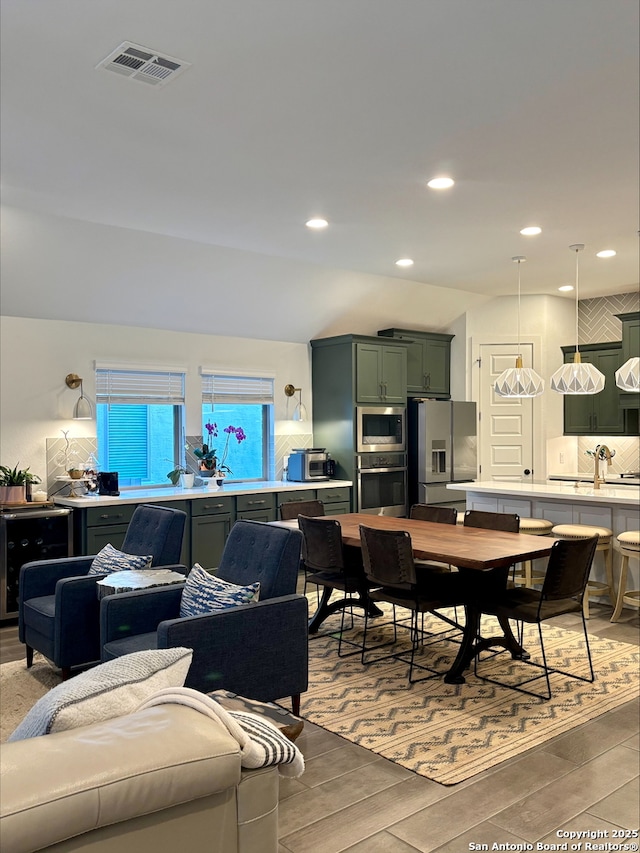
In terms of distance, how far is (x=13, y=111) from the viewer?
11.2 feet

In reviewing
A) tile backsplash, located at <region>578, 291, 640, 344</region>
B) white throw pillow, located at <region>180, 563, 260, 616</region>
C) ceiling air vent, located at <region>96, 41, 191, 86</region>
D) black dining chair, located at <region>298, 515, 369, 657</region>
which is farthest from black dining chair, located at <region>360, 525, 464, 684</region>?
tile backsplash, located at <region>578, 291, 640, 344</region>

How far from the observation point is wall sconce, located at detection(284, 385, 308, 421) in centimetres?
784

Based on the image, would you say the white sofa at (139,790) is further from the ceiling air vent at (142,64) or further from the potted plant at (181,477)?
the potted plant at (181,477)

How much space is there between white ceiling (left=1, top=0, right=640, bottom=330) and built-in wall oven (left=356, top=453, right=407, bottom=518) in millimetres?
2594

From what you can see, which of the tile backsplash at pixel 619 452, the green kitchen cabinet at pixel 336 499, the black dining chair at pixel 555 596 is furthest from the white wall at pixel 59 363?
the tile backsplash at pixel 619 452

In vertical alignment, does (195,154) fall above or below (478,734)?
above

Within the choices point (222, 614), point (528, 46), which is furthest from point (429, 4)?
point (222, 614)

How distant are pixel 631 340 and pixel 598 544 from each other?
2985 millimetres

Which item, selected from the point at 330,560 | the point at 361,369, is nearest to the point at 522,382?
the point at 361,369

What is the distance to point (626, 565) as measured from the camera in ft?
17.3

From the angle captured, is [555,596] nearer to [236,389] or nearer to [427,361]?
[236,389]

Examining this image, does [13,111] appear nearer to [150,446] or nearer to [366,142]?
[366,142]

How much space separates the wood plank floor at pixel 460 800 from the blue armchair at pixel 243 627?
1.28 feet

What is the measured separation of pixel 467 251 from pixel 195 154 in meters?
3.01
